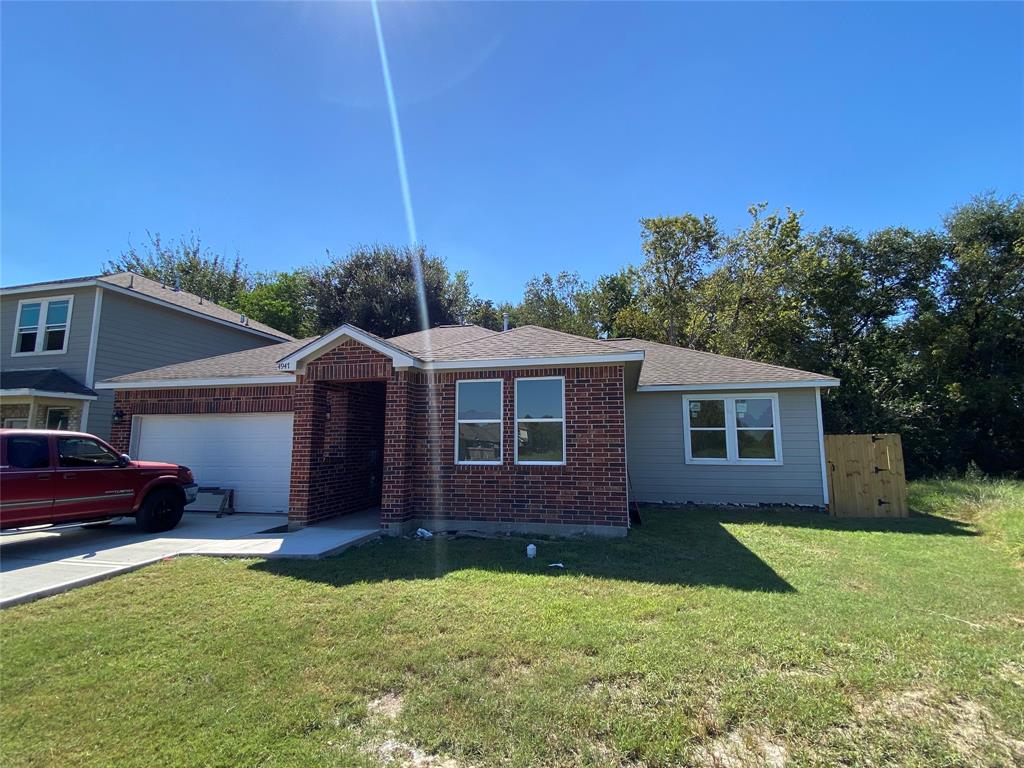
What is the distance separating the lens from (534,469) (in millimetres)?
8648

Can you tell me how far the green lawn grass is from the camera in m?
2.81

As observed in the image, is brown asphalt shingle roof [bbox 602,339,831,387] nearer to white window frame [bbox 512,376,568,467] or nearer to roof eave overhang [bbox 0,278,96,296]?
white window frame [bbox 512,376,568,467]

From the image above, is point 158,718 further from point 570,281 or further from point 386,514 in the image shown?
point 570,281

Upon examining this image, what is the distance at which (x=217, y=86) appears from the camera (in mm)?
9273

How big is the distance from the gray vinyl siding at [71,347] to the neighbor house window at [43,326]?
0.15 meters

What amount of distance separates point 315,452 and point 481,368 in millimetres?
3566

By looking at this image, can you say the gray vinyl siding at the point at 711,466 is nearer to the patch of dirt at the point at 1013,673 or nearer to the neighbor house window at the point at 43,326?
the patch of dirt at the point at 1013,673

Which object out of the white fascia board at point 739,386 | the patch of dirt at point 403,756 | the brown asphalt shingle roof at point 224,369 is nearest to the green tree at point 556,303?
the white fascia board at point 739,386

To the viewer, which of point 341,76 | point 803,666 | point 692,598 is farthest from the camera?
point 341,76

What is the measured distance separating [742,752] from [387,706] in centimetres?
220

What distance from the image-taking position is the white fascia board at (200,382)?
10.2m

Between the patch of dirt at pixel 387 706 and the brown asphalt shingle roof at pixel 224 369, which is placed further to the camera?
the brown asphalt shingle roof at pixel 224 369

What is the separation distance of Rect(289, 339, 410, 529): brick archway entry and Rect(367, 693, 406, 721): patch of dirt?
5.19 meters

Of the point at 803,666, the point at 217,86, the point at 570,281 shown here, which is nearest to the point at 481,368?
the point at 803,666
